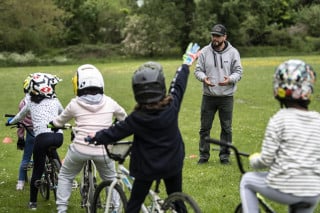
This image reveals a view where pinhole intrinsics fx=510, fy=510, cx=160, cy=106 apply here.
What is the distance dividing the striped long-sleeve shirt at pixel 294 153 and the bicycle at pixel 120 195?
848mm

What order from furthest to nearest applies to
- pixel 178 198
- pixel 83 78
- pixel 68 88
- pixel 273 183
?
pixel 68 88 → pixel 83 78 → pixel 178 198 → pixel 273 183

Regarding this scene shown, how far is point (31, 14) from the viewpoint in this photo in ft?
170

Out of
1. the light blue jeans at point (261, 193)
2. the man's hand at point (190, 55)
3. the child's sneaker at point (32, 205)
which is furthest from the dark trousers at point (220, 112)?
the light blue jeans at point (261, 193)

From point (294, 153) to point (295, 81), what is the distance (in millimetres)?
556

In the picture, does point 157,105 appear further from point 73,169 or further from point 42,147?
point 42,147

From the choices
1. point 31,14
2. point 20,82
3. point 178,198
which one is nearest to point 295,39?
point 31,14

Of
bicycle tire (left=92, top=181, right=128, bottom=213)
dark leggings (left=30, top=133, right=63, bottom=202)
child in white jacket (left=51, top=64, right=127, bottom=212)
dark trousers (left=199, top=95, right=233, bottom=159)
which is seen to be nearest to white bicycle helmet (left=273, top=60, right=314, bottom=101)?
bicycle tire (left=92, top=181, right=128, bottom=213)

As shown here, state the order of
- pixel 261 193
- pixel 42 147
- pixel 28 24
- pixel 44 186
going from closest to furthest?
pixel 261 193 < pixel 42 147 < pixel 44 186 < pixel 28 24

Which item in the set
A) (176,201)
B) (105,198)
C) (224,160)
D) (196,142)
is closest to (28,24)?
(196,142)

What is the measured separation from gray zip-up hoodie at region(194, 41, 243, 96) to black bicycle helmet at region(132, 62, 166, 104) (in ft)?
13.8

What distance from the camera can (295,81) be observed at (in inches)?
155

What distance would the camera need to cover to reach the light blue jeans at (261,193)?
152 inches

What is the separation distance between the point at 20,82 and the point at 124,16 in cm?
4249

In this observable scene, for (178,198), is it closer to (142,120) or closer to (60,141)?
(142,120)
